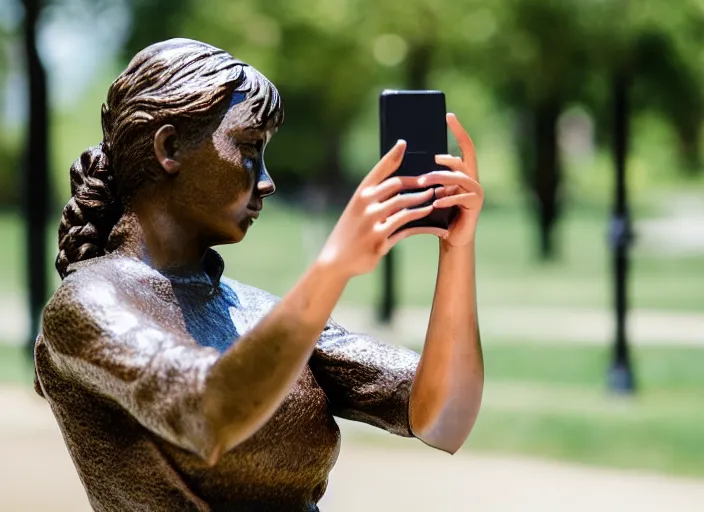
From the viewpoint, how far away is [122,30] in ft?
41.2

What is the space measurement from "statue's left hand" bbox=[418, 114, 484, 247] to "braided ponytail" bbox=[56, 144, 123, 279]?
623mm

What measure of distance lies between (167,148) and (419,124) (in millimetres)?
452

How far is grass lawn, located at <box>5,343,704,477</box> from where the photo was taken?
8.06m

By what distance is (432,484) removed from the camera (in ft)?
24.1

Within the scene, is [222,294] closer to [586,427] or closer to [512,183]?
[586,427]

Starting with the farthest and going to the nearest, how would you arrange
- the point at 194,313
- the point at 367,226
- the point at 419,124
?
the point at 194,313 → the point at 419,124 → the point at 367,226

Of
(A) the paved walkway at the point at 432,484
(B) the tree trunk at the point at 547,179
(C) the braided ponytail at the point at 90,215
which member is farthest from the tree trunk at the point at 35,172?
(B) the tree trunk at the point at 547,179

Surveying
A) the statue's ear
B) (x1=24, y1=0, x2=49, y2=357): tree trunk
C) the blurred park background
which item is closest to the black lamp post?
the blurred park background

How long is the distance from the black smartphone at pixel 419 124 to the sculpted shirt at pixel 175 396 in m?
0.43

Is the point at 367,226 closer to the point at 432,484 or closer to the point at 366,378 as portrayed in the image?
the point at 366,378

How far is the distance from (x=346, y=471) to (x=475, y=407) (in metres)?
5.54

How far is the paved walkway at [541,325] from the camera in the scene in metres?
12.1

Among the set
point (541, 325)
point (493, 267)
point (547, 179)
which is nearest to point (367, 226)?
point (541, 325)

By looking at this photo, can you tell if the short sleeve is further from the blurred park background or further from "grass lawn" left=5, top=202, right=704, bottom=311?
"grass lawn" left=5, top=202, right=704, bottom=311
